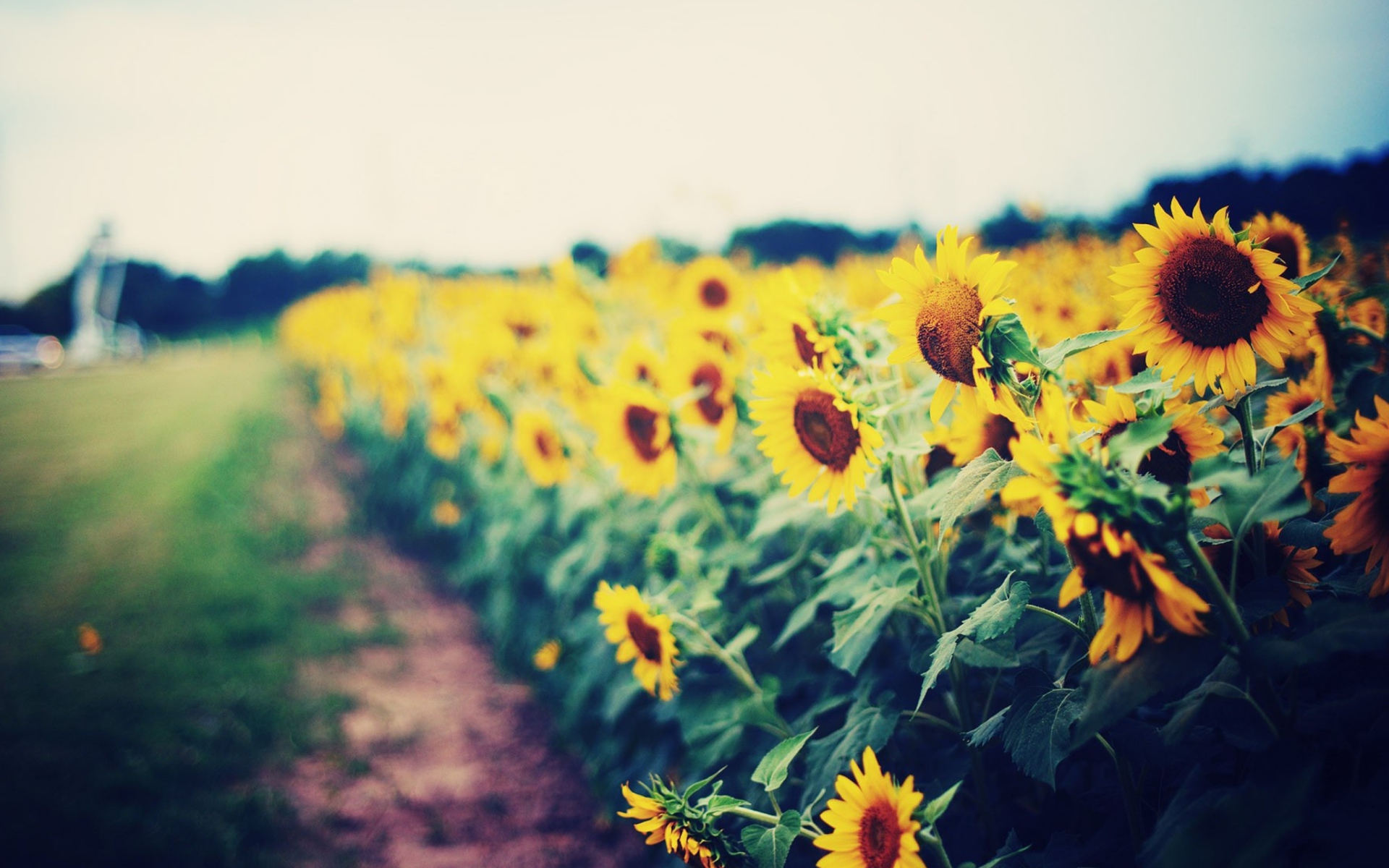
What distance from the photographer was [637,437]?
2.15 metres

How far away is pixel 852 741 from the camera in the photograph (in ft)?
4.18

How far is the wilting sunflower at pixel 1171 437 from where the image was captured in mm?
1160

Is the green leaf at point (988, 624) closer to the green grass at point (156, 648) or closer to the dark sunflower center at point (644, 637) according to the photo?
the dark sunflower center at point (644, 637)

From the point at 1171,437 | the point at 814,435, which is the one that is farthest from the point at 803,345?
the point at 1171,437

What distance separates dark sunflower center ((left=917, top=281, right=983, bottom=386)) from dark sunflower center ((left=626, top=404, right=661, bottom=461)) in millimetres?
1011

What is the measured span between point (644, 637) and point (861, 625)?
1.93 ft

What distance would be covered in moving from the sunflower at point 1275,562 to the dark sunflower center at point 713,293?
235 cm

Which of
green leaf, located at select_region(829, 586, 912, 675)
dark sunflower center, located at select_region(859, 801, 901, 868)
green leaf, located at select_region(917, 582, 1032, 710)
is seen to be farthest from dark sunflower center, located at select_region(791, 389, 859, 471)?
dark sunflower center, located at select_region(859, 801, 901, 868)

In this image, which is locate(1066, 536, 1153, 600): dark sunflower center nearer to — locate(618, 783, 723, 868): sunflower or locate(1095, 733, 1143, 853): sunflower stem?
locate(1095, 733, 1143, 853): sunflower stem

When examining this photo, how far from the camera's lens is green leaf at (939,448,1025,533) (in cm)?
99

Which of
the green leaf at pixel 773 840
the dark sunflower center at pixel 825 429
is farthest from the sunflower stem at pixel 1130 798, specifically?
the dark sunflower center at pixel 825 429

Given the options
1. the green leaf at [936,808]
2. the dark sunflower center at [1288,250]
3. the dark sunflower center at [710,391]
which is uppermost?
the dark sunflower center at [1288,250]

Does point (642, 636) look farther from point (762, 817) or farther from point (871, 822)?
point (871, 822)

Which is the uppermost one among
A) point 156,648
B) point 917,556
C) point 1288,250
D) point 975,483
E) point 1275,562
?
point 1288,250
